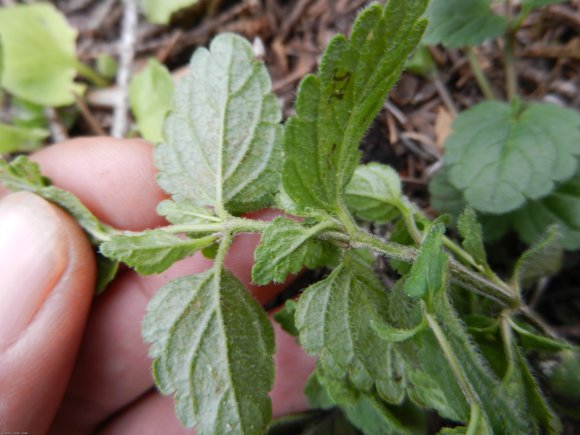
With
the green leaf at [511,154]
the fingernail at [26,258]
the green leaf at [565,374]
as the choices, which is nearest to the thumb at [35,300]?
the fingernail at [26,258]

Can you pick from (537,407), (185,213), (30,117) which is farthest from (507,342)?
(30,117)

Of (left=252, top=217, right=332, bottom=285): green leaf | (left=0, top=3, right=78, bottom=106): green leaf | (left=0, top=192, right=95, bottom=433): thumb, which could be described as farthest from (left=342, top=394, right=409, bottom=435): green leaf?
(left=0, top=3, right=78, bottom=106): green leaf

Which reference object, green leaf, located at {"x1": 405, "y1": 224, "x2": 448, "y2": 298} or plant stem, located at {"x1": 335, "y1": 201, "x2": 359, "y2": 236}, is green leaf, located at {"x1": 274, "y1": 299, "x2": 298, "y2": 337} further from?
green leaf, located at {"x1": 405, "y1": 224, "x2": 448, "y2": 298}

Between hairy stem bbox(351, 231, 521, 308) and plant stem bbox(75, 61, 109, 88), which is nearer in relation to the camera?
hairy stem bbox(351, 231, 521, 308)

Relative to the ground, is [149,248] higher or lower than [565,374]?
higher

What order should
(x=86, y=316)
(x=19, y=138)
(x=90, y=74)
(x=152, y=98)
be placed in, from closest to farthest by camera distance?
(x=86, y=316)
(x=152, y=98)
(x=19, y=138)
(x=90, y=74)

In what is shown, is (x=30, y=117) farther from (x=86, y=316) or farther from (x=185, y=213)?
(x=185, y=213)

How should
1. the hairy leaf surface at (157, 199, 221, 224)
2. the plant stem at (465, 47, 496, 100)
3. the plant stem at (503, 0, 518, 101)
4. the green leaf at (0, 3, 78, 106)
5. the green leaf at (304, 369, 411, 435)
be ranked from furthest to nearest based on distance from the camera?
the green leaf at (0, 3, 78, 106), the plant stem at (465, 47, 496, 100), the plant stem at (503, 0, 518, 101), the green leaf at (304, 369, 411, 435), the hairy leaf surface at (157, 199, 221, 224)
